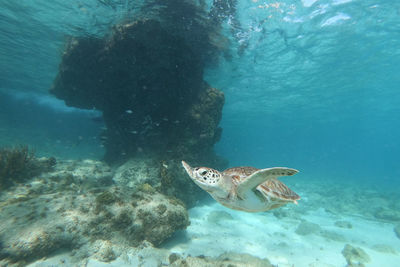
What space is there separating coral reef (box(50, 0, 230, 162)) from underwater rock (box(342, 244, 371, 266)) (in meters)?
8.12

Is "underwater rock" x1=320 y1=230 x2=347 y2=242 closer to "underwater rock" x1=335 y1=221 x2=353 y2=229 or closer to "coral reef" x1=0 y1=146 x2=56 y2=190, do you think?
"underwater rock" x1=335 y1=221 x2=353 y2=229

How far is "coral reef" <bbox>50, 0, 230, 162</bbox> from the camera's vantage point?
35.5ft

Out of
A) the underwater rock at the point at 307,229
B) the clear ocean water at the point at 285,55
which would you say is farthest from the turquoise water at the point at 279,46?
the underwater rock at the point at 307,229

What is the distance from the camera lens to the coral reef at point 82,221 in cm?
415

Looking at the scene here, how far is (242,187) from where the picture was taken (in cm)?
320

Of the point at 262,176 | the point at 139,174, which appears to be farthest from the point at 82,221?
the point at 139,174

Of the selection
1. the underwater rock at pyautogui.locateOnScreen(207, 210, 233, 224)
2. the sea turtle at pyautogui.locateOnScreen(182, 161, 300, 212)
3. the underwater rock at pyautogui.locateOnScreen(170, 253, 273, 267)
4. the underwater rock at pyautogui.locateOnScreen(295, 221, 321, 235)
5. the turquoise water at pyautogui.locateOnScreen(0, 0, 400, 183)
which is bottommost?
the underwater rock at pyautogui.locateOnScreen(207, 210, 233, 224)

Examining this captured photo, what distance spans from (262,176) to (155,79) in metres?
10.5

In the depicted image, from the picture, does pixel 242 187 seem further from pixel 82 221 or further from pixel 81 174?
pixel 81 174

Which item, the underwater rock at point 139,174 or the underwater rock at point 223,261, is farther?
the underwater rock at point 139,174

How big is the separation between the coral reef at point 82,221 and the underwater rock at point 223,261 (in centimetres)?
114

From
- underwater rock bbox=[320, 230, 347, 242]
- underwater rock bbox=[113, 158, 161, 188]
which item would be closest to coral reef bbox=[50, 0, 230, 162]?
underwater rock bbox=[113, 158, 161, 188]

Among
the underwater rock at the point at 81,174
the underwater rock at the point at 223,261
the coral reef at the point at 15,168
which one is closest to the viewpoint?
the underwater rock at the point at 223,261

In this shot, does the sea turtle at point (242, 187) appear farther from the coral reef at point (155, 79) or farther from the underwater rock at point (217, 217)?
the coral reef at point (155, 79)
